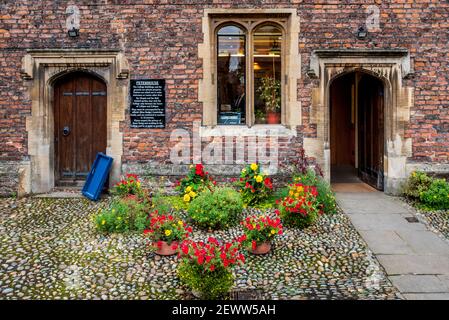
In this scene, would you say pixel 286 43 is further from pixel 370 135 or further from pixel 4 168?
pixel 4 168

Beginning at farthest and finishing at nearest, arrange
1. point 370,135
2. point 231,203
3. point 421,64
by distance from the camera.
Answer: point 370,135 < point 421,64 < point 231,203

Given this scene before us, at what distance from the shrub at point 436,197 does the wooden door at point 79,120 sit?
6.53 metres

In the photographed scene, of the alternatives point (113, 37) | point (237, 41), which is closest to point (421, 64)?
point (237, 41)

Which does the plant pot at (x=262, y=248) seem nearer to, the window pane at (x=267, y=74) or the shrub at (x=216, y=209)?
the shrub at (x=216, y=209)

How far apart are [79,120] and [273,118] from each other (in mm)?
4189

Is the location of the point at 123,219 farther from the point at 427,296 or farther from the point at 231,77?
the point at 427,296

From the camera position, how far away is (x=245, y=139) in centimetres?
765

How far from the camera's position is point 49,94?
306 inches

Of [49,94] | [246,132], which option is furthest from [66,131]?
[246,132]

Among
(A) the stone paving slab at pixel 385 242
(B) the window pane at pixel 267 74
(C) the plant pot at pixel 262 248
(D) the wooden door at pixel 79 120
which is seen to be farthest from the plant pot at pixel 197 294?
(D) the wooden door at pixel 79 120

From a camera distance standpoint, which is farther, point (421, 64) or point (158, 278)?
point (421, 64)

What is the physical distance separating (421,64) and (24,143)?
828cm

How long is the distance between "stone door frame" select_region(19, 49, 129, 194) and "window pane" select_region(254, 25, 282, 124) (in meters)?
2.73

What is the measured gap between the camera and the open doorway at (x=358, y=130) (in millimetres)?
8109
